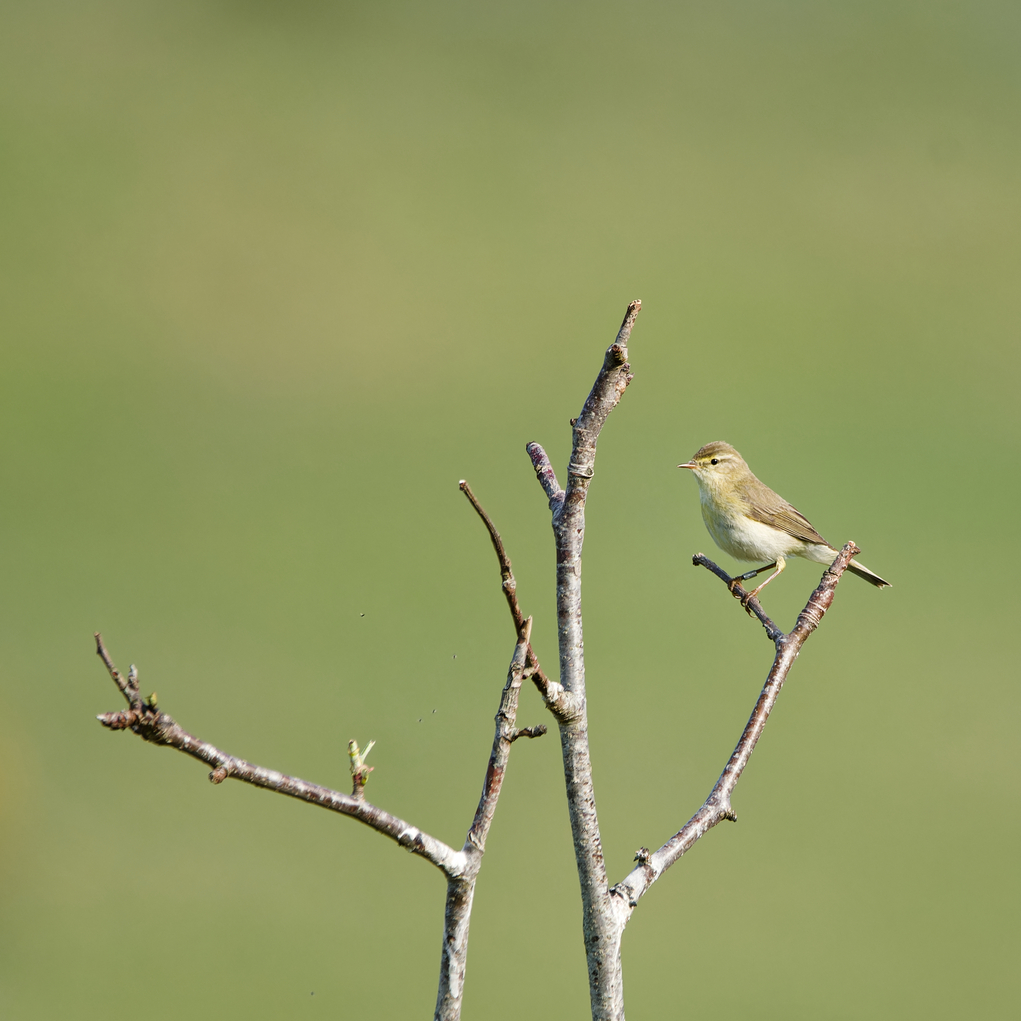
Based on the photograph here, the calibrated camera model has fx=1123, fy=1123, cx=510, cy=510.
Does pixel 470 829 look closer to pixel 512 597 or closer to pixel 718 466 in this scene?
pixel 512 597

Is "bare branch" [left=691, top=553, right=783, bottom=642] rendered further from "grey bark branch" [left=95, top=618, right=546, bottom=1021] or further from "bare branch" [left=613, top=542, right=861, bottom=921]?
"grey bark branch" [left=95, top=618, right=546, bottom=1021]

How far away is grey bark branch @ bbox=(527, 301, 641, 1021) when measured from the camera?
4.24 feet

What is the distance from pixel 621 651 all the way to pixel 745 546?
1000 cm

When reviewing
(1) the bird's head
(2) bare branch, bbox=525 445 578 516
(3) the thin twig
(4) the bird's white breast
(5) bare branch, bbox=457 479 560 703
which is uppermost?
(1) the bird's head

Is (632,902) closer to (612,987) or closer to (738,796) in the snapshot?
(612,987)

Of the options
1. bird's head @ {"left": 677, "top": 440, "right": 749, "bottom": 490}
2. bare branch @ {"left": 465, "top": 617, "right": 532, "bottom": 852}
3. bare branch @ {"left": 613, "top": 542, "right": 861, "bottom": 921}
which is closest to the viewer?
bare branch @ {"left": 465, "top": 617, "right": 532, "bottom": 852}

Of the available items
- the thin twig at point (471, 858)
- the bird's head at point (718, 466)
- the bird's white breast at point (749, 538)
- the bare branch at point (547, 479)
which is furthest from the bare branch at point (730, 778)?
the bird's head at point (718, 466)

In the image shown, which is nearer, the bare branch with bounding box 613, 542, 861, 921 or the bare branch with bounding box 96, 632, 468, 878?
the bare branch with bounding box 96, 632, 468, 878

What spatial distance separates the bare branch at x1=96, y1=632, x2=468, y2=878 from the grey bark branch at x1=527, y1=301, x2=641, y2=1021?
0.59 ft

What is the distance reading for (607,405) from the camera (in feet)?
4.28

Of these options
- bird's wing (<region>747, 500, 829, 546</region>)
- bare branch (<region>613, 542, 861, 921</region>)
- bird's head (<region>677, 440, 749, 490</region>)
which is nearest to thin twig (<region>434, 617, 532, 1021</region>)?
bare branch (<region>613, 542, 861, 921</region>)

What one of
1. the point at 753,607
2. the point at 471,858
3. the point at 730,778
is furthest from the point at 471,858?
the point at 753,607

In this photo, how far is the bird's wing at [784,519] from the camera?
4.77 meters

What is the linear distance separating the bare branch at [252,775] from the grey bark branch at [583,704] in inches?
7.1
